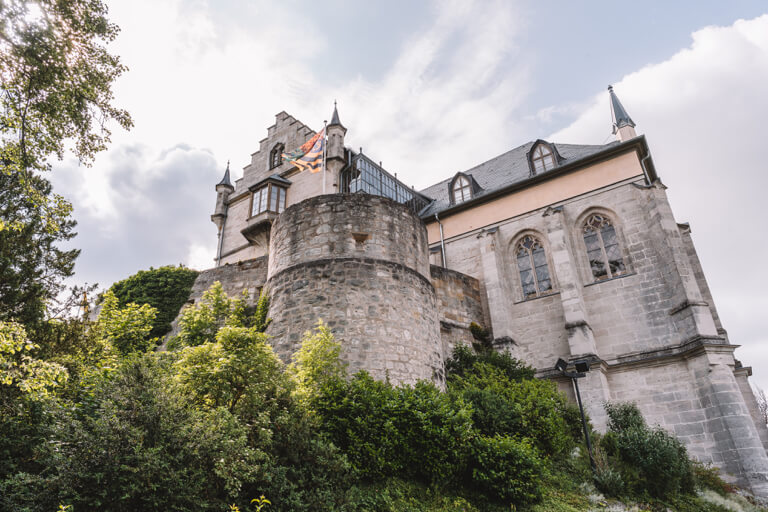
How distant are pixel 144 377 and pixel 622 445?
10.4m

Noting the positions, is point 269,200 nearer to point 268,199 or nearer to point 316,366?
point 268,199

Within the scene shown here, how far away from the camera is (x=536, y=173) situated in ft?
67.8

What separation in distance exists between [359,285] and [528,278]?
990 centimetres

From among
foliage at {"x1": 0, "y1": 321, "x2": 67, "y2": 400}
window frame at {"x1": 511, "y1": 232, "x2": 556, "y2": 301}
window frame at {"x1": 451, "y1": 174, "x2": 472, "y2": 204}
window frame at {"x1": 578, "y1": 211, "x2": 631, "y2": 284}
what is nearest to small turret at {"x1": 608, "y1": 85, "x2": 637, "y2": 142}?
window frame at {"x1": 578, "y1": 211, "x2": 631, "y2": 284}

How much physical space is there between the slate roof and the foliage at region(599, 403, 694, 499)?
11580 millimetres

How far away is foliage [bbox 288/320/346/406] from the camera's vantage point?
866cm

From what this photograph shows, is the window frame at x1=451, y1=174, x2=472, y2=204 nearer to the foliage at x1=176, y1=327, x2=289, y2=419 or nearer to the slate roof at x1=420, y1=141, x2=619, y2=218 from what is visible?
the slate roof at x1=420, y1=141, x2=619, y2=218

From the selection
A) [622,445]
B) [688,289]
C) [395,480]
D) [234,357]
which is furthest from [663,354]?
[234,357]

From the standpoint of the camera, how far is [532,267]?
63.5ft

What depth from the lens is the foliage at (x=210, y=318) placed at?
12562 millimetres

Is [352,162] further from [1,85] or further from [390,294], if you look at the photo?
[1,85]

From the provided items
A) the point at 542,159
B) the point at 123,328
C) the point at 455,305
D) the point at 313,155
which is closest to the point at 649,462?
the point at 455,305

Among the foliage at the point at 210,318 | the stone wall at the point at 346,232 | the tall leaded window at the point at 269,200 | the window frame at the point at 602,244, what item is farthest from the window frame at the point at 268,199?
the window frame at the point at 602,244

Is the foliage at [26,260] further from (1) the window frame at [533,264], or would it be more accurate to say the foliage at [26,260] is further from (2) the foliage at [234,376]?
(1) the window frame at [533,264]
